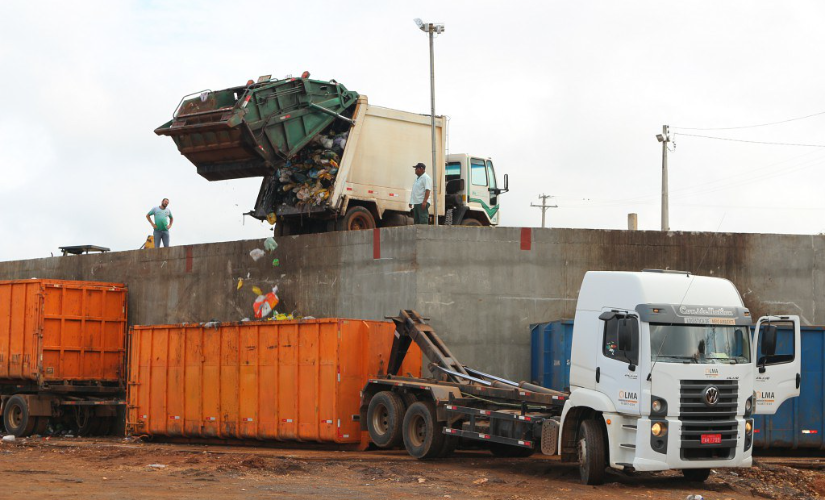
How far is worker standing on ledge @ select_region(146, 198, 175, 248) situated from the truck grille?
16401 millimetres

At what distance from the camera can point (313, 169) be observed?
21.7 meters

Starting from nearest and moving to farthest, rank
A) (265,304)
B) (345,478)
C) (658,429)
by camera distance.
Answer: (658,429) → (345,478) → (265,304)

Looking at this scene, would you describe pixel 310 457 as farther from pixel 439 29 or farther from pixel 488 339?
pixel 439 29

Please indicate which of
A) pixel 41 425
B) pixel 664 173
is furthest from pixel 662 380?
pixel 664 173

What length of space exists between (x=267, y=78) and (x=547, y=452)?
11012 mm

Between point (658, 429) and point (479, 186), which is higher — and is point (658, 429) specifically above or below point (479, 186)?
below

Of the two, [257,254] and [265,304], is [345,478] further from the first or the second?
[257,254]

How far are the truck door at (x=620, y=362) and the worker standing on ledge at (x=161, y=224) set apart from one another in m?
15.4

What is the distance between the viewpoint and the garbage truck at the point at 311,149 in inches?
813

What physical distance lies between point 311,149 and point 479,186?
4.87 meters

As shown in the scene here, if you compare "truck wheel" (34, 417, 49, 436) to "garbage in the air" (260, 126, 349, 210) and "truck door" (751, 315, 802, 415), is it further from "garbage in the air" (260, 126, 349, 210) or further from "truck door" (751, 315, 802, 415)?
"truck door" (751, 315, 802, 415)

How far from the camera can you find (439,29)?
2598cm

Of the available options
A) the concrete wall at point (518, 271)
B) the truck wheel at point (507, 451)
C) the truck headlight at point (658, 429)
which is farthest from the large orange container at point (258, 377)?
the truck headlight at point (658, 429)

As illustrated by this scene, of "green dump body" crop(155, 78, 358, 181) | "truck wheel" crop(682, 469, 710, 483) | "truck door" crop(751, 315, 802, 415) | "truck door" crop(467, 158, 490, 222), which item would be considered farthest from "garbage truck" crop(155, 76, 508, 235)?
"truck door" crop(751, 315, 802, 415)
